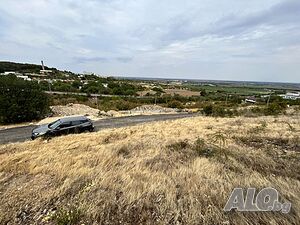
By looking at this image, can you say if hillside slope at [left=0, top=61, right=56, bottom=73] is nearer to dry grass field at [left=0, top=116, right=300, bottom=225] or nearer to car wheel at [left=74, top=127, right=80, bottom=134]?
car wheel at [left=74, top=127, right=80, bottom=134]

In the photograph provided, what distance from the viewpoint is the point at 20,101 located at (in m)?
21.7

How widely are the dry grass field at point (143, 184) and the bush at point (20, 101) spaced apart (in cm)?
1636

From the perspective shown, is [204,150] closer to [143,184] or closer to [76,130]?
[143,184]

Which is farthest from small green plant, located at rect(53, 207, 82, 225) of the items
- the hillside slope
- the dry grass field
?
the hillside slope

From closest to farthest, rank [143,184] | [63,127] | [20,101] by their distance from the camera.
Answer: [143,184]
[63,127]
[20,101]

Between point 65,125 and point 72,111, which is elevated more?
point 65,125

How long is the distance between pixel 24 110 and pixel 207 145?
65.5ft

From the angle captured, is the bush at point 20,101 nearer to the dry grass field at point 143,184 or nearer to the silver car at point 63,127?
the silver car at point 63,127

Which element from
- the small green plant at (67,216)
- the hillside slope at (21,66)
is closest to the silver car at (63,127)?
the small green plant at (67,216)

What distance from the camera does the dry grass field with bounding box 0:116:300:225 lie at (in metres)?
3.60

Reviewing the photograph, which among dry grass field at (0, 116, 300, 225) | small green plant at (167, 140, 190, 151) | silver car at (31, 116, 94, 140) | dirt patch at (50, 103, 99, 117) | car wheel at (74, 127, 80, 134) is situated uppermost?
dry grass field at (0, 116, 300, 225)

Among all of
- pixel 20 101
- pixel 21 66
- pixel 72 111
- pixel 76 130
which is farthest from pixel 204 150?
pixel 21 66

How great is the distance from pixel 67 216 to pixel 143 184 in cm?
153

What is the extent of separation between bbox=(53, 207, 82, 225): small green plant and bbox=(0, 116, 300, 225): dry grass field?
0.05 ft
